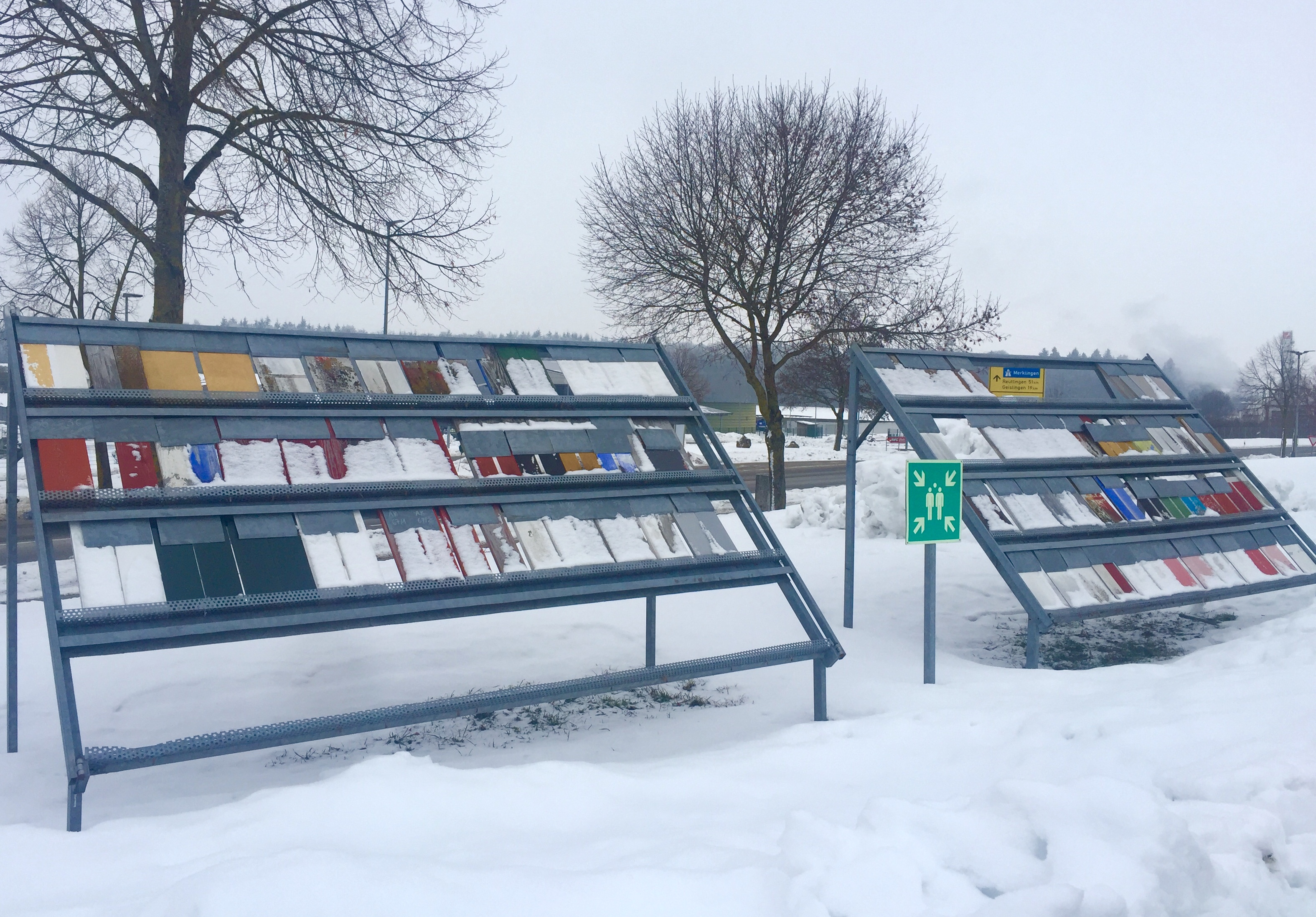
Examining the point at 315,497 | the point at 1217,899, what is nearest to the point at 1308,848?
the point at 1217,899

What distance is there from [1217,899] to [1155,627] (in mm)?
6267

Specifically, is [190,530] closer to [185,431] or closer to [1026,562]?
[185,431]

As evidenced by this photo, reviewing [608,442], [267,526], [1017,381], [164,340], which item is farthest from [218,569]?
[1017,381]

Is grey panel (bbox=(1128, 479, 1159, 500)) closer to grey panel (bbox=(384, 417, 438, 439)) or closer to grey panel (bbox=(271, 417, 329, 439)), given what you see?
grey panel (bbox=(384, 417, 438, 439))

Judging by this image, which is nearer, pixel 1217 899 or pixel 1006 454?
pixel 1217 899

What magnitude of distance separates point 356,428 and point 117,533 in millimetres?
1311

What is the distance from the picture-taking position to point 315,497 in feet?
14.7

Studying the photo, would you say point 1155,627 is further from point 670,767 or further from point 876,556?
point 670,767

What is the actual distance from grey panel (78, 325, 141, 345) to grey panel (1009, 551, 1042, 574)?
5.77 metres

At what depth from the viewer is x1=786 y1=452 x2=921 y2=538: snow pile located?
40.4 feet

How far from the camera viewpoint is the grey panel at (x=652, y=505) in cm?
528

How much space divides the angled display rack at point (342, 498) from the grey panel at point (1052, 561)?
85.5 inches

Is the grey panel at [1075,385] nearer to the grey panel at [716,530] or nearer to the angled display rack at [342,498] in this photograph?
the angled display rack at [342,498]

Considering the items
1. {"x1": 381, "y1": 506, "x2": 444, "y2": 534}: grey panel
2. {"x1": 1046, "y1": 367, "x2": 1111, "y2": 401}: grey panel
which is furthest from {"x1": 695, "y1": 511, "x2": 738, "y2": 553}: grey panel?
{"x1": 1046, "y1": 367, "x2": 1111, "y2": 401}: grey panel
